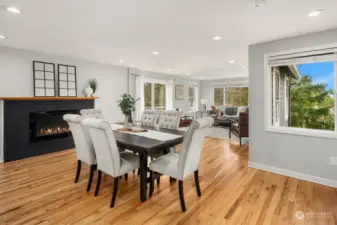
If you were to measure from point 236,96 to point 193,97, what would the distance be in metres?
2.21

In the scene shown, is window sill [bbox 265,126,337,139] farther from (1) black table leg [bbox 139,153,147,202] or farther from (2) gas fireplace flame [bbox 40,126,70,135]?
(2) gas fireplace flame [bbox 40,126,70,135]

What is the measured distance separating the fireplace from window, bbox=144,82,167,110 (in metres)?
3.00

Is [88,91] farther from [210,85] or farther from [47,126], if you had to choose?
[210,85]

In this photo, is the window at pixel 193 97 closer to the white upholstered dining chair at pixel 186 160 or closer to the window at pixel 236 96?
the window at pixel 236 96

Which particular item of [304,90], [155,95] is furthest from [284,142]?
[155,95]

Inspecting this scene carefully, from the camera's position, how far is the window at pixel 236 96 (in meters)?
9.63

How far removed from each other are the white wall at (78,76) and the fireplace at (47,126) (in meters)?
0.54

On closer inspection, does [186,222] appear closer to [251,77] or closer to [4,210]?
[4,210]

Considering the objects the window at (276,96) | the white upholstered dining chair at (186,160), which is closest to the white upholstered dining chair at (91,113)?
the white upholstered dining chair at (186,160)

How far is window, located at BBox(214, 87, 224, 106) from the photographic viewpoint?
10404 millimetres

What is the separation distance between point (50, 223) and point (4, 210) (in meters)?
0.70

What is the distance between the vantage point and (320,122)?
323cm

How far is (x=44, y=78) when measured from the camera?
14.8 feet


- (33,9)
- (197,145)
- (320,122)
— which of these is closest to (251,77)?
(320,122)
